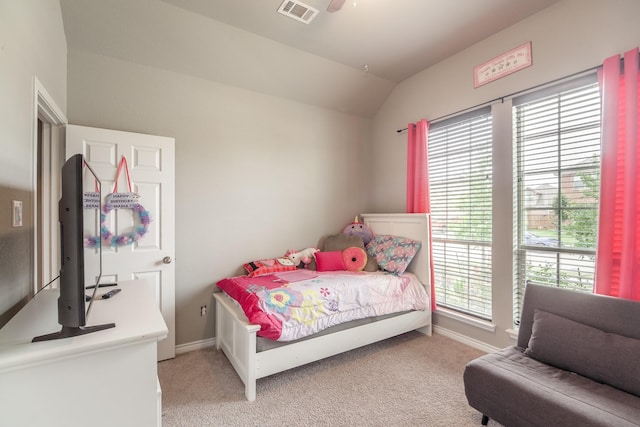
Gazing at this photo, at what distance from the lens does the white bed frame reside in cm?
197

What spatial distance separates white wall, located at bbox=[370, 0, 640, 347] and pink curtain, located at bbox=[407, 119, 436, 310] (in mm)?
175

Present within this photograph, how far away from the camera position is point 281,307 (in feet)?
6.77

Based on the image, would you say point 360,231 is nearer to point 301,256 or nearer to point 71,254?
point 301,256

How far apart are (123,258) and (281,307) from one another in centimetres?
140

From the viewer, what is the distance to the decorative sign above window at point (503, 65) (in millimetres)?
2354

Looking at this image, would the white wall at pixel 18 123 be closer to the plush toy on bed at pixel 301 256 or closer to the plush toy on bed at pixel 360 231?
the plush toy on bed at pixel 301 256

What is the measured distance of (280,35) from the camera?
2.60 m

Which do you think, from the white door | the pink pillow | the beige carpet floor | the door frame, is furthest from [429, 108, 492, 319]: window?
the door frame

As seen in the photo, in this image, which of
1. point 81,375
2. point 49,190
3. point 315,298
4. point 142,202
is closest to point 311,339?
point 315,298

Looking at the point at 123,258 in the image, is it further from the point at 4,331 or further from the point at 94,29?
the point at 94,29

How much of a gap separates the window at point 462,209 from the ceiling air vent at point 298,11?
1715 millimetres

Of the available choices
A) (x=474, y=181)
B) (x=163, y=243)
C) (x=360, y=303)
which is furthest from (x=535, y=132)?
(x=163, y=243)

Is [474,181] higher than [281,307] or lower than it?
higher

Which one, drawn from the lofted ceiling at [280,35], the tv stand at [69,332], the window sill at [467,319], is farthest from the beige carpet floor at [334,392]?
the lofted ceiling at [280,35]
